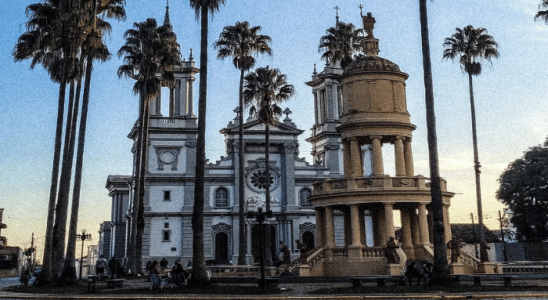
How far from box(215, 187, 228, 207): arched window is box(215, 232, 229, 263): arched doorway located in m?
2.99

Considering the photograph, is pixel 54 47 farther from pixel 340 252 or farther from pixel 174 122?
pixel 174 122

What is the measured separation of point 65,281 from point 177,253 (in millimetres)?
29294

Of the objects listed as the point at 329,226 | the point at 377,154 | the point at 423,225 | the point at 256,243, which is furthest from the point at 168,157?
the point at 423,225

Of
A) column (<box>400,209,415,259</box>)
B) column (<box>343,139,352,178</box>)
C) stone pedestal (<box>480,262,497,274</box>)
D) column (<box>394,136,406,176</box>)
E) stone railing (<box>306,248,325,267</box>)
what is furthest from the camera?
column (<box>343,139,352,178</box>)

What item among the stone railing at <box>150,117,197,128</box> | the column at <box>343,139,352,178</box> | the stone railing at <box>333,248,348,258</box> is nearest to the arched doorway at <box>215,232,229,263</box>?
the stone railing at <box>150,117,197,128</box>

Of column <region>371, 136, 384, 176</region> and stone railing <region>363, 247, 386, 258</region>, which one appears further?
column <region>371, 136, 384, 176</region>

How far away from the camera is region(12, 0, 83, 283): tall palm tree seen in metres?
27.1

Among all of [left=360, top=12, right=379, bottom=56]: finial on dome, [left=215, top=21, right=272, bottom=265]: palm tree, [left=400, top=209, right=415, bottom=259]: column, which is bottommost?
[left=400, top=209, right=415, bottom=259]: column

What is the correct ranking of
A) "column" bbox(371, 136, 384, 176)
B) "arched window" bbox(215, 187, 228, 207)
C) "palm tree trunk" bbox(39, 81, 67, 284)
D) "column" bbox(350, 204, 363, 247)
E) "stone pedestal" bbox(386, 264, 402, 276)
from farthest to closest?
1. "arched window" bbox(215, 187, 228, 207)
2. "column" bbox(371, 136, 384, 176)
3. "column" bbox(350, 204, 363, 247)
4. "stone pedestal" bbox(386, 264, 402, 276)
5. "palm tree trunk" bbox(39, 81, 67, 284)

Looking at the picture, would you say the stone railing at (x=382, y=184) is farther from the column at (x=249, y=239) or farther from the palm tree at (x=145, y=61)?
the column at (x=249, y=239)

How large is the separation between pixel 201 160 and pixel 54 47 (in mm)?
11609

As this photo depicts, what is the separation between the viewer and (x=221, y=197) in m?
57.3

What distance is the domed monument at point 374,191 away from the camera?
30125 mm

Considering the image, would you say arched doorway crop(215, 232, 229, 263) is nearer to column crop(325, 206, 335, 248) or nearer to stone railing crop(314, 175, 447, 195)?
column crop(325, 206, 335, 248)
